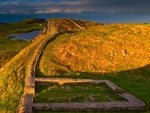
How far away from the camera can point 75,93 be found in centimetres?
2553

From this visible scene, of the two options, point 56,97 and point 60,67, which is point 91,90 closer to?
point 56,97

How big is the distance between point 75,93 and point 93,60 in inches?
451

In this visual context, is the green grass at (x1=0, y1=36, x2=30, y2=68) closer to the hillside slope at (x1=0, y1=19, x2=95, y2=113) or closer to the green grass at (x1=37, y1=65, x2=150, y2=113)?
the hillside slope at (x1=0, y1=19, x2=95, y2=113)

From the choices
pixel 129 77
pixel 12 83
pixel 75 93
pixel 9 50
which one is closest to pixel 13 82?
pixel 12 83

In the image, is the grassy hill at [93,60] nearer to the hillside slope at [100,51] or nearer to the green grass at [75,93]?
the hillside slope at [100,51]

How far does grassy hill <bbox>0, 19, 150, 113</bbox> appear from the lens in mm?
31480

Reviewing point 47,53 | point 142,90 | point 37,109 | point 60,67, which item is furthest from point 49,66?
point 37,109

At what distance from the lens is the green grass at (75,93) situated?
2350 cm

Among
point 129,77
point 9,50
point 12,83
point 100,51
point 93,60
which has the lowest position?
point 9,50

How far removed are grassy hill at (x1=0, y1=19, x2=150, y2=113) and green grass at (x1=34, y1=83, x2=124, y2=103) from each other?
6.84ft

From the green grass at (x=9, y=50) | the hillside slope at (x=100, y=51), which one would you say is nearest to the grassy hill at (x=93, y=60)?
the hillside slope at (x=100, y=51)

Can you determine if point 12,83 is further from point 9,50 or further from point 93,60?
point 9,50

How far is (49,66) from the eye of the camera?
113ft

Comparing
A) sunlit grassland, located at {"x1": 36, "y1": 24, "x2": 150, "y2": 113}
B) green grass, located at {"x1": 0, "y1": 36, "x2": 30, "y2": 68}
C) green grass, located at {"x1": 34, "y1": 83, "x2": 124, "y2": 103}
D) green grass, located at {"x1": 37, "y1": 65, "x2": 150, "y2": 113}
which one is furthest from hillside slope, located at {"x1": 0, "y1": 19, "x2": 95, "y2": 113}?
green grass, located at {"x1": 0, "y1": 36, "x2": 30, "y2": 68}
